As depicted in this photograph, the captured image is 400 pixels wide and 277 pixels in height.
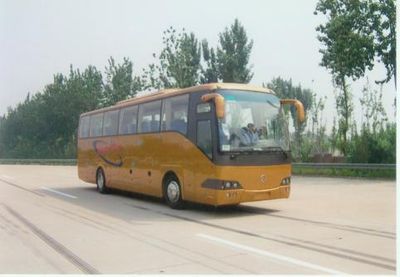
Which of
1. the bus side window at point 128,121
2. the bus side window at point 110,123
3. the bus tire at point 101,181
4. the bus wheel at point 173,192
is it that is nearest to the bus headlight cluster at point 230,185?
the bus wheel at point 173,192

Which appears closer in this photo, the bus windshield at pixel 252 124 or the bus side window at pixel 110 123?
the bus windshield at pixel 252 124

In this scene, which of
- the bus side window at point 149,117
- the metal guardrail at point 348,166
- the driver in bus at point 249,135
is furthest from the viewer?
the metal guardrail at point 348,166

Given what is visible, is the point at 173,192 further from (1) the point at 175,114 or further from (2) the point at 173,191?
(1) the point at 175,114

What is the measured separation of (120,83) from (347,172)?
3385 centimetres

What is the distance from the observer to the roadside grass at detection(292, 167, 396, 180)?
22.5 meters

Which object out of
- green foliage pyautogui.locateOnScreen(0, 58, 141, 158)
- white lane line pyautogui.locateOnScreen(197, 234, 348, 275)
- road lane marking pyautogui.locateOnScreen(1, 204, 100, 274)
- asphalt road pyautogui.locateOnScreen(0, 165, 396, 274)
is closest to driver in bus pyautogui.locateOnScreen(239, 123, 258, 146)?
asphalt road pyautogui.locateOnScreen(0, 165, 396, 274)

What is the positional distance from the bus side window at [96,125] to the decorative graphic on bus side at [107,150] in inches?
12.3

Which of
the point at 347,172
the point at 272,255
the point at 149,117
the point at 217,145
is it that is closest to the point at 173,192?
the point at 217,145

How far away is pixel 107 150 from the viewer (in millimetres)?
18484

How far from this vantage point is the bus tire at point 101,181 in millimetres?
18969

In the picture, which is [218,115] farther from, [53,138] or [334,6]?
[53,138]

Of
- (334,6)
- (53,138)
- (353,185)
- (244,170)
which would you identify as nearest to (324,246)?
(244,170)

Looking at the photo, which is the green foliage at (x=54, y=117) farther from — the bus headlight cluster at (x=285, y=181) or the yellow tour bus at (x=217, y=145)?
the bus headlight cluster at (x=285, y=181)

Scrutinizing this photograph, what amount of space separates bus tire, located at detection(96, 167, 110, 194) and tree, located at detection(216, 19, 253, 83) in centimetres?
2890
